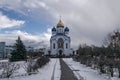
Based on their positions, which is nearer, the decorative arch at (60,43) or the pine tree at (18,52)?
the pine tree at (18,52)

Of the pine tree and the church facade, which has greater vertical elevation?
the church facade

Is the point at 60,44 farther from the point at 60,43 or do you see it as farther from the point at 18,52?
the point at 18,52

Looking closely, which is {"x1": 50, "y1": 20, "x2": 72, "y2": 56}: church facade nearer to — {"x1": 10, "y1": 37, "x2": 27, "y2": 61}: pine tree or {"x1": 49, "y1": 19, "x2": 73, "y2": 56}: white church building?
{"x1": 49, "y1": 19, "x2": 73, "y2": 56}: white church building

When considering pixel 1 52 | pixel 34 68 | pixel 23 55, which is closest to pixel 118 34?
pixel 23 55

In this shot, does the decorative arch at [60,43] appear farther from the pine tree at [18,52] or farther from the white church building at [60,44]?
the pine tree at [18,52]

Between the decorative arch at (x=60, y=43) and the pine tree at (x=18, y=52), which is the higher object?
the decorative arch at (x=60, y=43)

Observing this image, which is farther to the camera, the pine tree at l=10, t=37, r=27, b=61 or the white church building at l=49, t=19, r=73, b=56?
the white church building at l=49, t=19, r=73, b=56

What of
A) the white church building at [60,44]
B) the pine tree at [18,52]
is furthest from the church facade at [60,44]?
the pine tree at [18,52]

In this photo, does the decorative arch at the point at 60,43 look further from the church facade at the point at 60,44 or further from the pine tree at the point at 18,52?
the pine tree at the point at 18,52

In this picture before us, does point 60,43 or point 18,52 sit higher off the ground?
point 60,43

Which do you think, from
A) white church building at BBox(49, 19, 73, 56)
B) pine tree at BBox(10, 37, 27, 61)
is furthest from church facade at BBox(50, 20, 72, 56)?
pine tree at BBox(10, 37, 27, 61)

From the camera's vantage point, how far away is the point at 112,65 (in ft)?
69.2

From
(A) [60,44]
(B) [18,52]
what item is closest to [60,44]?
(A) [60,44]

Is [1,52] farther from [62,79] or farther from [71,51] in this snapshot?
[62,79]
